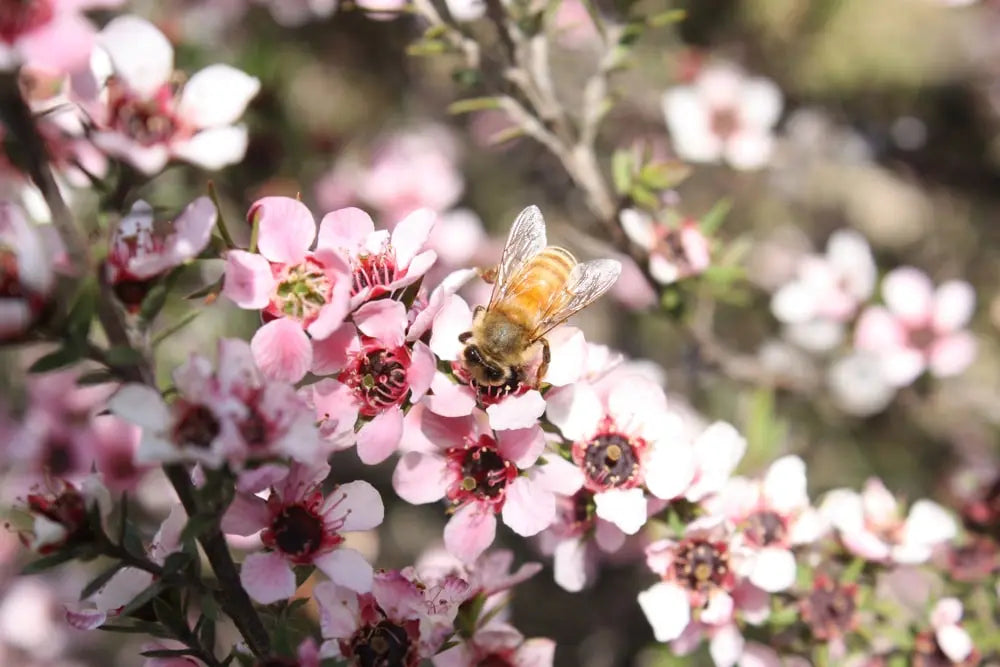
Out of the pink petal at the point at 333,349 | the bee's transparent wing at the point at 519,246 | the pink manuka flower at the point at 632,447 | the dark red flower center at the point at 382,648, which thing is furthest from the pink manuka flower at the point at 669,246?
the dark red flower center at the point at 382,648

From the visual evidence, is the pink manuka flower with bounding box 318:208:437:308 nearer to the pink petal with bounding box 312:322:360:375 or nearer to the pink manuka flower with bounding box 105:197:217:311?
the pink petal with bounding box 312:322:360:375

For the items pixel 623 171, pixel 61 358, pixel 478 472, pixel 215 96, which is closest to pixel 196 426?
pixel 61 358

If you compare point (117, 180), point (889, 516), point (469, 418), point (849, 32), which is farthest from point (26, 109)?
point (849, 32)

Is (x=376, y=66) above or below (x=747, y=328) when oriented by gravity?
above

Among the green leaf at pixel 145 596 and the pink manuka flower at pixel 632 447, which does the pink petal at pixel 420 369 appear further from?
the green leaf at pixel 145 596

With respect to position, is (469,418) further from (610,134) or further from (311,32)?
(311,32)

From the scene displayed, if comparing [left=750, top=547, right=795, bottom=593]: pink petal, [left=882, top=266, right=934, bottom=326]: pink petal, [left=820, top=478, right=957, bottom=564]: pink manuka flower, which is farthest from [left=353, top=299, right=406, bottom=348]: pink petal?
[left=882, top=266, right=934, bottom=326]: pink petal
